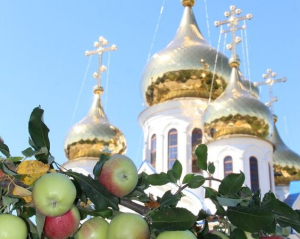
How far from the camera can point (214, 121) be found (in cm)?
1422

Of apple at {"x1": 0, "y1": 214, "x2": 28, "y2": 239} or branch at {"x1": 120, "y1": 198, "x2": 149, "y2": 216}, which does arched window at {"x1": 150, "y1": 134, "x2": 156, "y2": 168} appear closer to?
branch at {"x1": 120, "y1": 198, "x2": 149, "y2": 216}

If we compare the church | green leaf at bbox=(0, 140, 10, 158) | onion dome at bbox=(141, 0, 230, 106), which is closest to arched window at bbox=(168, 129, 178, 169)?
the church

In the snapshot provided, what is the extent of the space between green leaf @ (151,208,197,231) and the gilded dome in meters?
13.0

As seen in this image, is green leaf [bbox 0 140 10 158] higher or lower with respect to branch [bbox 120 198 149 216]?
higher

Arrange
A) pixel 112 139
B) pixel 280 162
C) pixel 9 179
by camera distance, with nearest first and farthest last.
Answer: pixel 9 179 < pixel 112 139 < pixel 280 162

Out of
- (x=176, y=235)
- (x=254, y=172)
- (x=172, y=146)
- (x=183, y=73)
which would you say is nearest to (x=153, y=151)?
(x=172, y=146)

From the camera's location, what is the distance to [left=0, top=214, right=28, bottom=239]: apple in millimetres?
1094

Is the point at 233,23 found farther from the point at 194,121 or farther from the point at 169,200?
the point at 169,200

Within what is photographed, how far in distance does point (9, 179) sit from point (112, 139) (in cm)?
1614

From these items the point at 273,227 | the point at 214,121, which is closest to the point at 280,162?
the point at 214,121

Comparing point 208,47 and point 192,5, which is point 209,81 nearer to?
point 208,47

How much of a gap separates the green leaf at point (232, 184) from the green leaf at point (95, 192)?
0.28m

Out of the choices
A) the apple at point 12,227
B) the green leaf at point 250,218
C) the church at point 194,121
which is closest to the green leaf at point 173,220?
the green leaf at point 250,218

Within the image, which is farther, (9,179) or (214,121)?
(214,121)
